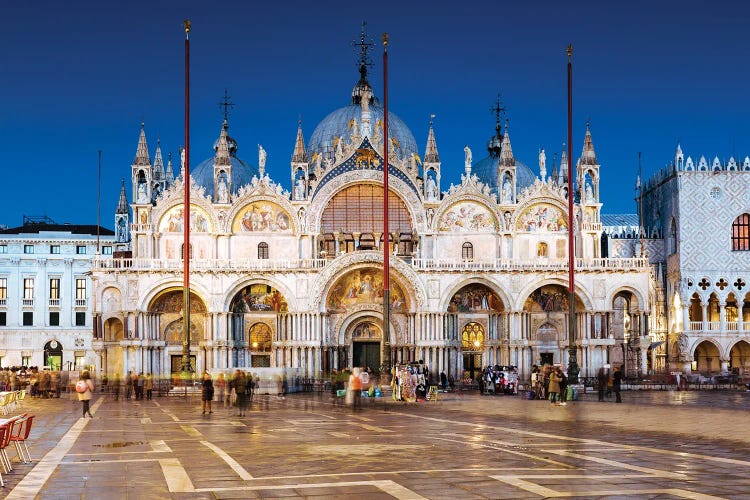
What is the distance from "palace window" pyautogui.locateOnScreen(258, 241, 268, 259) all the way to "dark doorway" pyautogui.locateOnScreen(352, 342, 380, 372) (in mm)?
8494

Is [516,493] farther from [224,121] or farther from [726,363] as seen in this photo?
[224,121]

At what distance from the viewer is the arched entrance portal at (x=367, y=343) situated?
7144 cm

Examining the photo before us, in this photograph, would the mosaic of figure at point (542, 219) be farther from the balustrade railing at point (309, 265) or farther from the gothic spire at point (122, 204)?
the gothic spire at point (122, 204)

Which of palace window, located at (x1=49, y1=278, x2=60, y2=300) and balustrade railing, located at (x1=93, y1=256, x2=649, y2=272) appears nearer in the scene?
balustrade railing, located at (x1=93, y1=256, x2=649, y2=272)

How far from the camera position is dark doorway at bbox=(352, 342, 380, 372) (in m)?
71.7

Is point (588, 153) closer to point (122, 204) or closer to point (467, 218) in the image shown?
point (467, 218)

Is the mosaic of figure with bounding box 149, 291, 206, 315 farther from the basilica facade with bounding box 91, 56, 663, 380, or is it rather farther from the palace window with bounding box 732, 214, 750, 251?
the palace window with bounding box 732, 214, 750, 251

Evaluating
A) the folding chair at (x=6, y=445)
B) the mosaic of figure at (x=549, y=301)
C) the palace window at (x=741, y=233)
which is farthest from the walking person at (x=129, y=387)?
the palace window at (x=741, y=233)

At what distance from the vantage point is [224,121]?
85875mm

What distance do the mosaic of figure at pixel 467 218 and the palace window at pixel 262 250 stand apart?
39.2 feet

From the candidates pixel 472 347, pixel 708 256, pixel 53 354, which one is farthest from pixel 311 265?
pixel 53 354

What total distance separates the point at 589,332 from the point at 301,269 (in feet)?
62.3

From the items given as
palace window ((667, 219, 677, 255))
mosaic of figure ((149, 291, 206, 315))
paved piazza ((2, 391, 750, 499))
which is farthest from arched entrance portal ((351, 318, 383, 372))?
paved piazza ((2, 391, 750, 499))

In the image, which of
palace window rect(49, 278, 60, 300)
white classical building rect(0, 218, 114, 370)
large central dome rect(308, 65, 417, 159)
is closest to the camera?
large central dome rect(308, 65, 417, 159)
